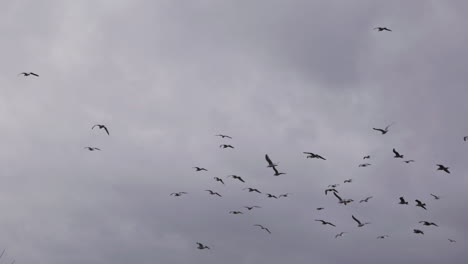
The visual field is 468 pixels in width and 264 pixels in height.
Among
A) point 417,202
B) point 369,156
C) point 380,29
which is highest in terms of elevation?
point 380,29

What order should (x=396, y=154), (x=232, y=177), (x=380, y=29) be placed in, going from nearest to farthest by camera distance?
(x=380, y=29)
(x=396, y=154)
(x=232, y=177)

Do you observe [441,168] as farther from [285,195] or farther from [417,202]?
[285,195]

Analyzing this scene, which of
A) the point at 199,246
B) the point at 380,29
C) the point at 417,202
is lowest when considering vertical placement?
the point at 199,246

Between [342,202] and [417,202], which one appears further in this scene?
[342,202]

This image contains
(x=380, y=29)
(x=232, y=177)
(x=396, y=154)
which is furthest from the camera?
(x=232, y=177)

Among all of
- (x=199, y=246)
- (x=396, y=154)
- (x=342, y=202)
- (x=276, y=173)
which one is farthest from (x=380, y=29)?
(x=199, y=246)

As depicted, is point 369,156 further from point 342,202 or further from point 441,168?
point 441,168

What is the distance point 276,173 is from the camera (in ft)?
252

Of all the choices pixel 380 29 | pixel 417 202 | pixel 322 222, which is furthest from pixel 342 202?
pixel 380 29

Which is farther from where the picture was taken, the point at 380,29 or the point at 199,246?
the point at 199,246

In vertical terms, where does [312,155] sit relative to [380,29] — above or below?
below

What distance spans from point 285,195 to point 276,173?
1647 centimetres

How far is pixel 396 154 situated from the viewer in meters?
82.6

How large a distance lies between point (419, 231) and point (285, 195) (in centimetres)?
2061
